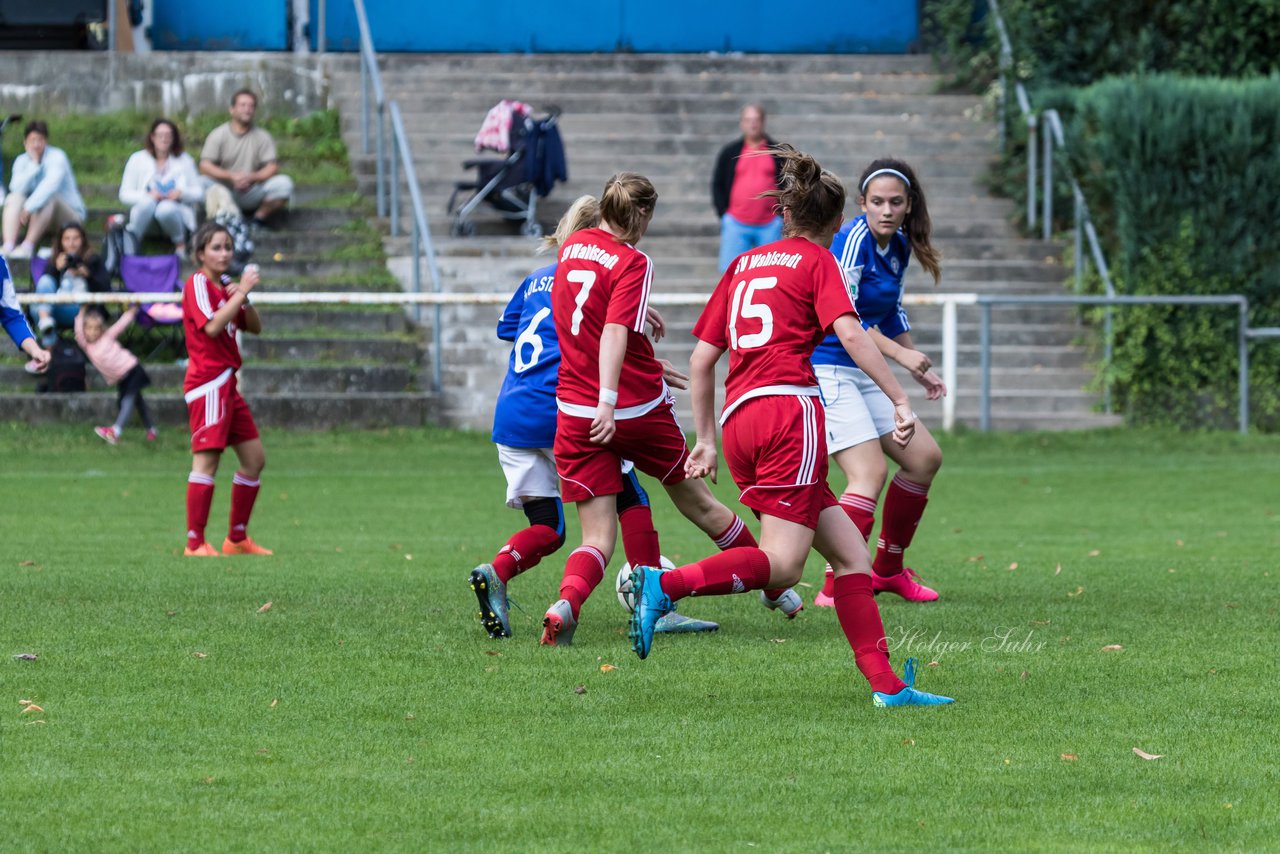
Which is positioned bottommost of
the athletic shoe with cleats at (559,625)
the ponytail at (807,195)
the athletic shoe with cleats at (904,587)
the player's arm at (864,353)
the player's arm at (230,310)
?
the athletic shoe with cleats at (904,587)

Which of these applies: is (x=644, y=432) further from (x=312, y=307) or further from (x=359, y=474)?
(x=312, y=307)

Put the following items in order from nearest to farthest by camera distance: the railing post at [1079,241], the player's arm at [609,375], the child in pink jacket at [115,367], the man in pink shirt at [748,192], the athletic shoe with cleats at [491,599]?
the player's arm at [609,375]
the athletic shoe with cleats at [491,599]
the child in pink jacket at [115,367]
the man in pink shirt at [748,192]
the railing post at [1079,241]

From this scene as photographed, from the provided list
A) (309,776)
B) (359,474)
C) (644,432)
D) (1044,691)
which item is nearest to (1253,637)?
(1044,691)

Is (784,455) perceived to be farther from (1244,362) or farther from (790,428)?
(1244,362)

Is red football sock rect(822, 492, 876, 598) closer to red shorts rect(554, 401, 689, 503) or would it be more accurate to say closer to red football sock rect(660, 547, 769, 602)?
red shorts rect(554, 401, 689, 503)

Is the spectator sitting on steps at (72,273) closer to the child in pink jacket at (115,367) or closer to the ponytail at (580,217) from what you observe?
the child in pink jacket at (115,367)

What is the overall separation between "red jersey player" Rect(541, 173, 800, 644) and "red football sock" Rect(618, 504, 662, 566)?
0.28 metres

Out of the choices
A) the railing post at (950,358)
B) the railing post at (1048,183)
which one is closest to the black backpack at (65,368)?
the railing post at (950,358)

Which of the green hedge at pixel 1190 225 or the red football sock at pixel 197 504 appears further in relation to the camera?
the green hedge at pixel 1190 225

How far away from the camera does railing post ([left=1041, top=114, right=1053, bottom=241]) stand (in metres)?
20.0

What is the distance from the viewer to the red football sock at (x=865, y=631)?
6039 mm

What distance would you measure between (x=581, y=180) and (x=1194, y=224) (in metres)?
6.70

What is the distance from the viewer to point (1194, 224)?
711 inches

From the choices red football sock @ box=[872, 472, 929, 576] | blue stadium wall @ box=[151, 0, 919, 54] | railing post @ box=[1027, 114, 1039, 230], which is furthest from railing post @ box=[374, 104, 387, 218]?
red football sock @ box=[872, 472, 929, 576]
